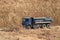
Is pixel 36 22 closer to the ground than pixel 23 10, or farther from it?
closer to the ground

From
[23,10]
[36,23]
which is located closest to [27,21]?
[36,23]

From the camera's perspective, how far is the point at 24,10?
3034cm

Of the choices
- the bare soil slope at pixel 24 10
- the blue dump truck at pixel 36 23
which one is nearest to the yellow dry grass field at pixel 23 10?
the bare soil slope at pixel 24 10

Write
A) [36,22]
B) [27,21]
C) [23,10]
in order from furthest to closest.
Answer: [23,10] → [27,21] → [36,22]

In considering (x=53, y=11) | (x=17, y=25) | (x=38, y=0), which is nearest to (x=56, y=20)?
(x=53, y=11)

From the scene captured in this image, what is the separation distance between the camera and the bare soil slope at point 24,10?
29156 millimetres

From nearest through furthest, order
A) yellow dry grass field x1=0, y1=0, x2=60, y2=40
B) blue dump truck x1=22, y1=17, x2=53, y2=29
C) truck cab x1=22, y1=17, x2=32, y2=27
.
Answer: blue dump truck x1=22, y1=17, x2=53, y2=29 < truck cab x1=22, y1=17, x2=32, y2=27 < yellow dry grass field x1=0, y1=0, x2=60, y2=40

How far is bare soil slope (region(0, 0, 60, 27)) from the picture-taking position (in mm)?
29156

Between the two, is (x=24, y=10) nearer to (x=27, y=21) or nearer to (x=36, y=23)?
(x=27, y=21)

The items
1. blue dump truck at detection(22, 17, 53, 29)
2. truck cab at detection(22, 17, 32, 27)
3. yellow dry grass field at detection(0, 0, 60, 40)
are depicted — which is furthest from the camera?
yellow dry grass field at detection(0, 0, 60, 40)

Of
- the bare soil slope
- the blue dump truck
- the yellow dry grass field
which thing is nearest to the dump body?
the blue dump truck

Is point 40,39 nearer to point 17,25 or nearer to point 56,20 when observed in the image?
point 17,25

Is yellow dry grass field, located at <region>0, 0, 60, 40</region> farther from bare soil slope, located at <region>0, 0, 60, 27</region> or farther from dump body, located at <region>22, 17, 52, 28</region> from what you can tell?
dump body, located at <region>22, 17, 52, 28</region>

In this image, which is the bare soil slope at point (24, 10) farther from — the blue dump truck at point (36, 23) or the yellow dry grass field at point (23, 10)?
the blue dump truck at point (36, 23)
